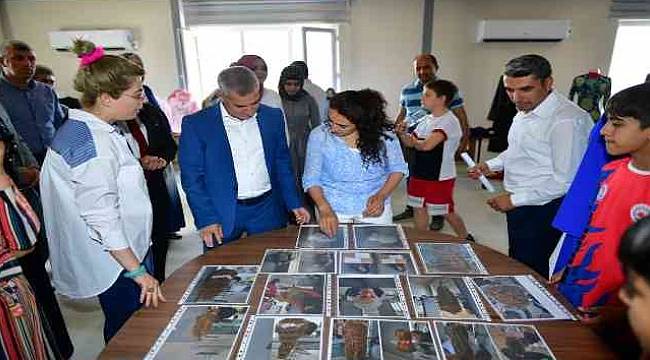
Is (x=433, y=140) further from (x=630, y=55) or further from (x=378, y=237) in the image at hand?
(x=630, y=55)

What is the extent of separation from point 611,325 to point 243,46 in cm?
532

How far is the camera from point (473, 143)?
5367mm

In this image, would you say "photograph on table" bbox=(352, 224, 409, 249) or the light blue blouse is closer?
"photograph on table" bbox=(352, 224, 409, 249)

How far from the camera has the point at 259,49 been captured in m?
5.58

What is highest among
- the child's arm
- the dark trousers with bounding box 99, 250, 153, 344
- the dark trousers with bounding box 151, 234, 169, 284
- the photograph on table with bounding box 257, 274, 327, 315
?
the child's arm

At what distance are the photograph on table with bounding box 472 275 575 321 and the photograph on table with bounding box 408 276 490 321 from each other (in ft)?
0.14

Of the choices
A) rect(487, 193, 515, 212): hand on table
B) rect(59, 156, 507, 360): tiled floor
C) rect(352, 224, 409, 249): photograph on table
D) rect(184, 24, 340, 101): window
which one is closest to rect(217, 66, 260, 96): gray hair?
rect(352, 224, 409, 249): photograph on table

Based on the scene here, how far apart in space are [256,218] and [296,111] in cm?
132

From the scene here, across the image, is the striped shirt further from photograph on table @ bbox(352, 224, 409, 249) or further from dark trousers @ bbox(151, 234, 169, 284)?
dark trousers @ bbox(151, 234, 169, 284)

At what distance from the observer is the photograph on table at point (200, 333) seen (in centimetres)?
98

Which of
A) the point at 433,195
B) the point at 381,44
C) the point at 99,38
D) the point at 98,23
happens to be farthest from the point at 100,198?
the point at 98,23

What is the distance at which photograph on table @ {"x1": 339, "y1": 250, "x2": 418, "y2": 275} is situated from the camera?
1330mm

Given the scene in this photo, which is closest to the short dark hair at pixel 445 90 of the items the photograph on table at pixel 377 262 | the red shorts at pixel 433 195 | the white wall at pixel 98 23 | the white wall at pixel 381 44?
the red shorts at pixel 433 195

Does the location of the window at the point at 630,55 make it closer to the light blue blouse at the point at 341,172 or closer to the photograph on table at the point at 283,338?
the light blue blouse at the point at 341,172
